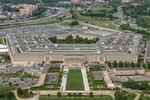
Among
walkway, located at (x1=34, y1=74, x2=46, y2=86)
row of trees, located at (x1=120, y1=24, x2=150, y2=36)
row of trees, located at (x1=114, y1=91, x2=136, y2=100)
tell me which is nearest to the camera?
row of trees, located at (x1=114, y1=91, x2=136, y2=100)

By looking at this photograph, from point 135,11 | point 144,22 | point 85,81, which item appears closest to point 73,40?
point 85,81

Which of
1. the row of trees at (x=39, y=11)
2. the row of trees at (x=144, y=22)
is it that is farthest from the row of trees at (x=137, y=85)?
the row of trees at (x=39, y=11)

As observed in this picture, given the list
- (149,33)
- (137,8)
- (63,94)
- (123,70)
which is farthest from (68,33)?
(137,8)

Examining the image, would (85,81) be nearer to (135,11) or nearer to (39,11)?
(135,11)

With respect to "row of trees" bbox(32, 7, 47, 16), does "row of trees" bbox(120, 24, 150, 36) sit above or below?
above

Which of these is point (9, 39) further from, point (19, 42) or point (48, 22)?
point (48, 22)

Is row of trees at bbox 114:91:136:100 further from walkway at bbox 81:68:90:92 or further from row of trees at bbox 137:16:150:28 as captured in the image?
row of trees at bbox 137:16:150:28

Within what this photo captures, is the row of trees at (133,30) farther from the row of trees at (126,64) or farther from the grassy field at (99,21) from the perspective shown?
the row of trees at (126,64)

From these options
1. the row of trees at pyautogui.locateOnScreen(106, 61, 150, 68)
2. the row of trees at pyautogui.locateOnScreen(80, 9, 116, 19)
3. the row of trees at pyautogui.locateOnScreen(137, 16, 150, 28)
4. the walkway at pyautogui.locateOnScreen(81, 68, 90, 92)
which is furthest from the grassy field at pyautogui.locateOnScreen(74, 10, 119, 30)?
the walkway at pyautogui.locateOnScreen(81, 68, 90, 92)
